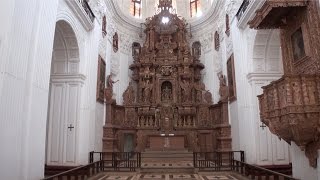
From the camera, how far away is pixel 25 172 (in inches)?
261

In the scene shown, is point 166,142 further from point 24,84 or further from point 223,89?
point 24,84

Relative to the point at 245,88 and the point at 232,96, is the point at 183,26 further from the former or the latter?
the point at 245,88

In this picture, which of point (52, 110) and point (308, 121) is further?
point (52, 110)

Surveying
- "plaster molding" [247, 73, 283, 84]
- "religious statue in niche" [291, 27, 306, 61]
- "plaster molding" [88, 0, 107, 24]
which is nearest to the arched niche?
"plaster molding" [88, 0, 107, 24]

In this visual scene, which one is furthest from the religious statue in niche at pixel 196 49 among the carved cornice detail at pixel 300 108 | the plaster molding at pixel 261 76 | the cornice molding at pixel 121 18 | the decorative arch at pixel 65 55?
the carved cornice detail at pixel 300 108

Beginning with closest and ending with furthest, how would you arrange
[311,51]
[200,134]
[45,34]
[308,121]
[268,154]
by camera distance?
[308,121] < [311,51] < [45,34] < [268,154] < [200,134]

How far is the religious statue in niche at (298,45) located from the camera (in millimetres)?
7137

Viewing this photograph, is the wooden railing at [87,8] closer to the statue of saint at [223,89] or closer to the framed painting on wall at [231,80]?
the framed painting on wall at [231,80]

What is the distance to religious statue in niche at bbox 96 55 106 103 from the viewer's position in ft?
47.6

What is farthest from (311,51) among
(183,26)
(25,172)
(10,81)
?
(183,26)

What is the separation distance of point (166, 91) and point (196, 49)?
399 cm

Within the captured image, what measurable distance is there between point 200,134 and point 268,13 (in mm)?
11258

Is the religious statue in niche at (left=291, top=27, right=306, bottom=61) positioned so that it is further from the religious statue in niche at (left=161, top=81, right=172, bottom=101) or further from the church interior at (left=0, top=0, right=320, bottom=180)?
the religious statue in niche at (left=161, top=81, right=172, bottom=101)

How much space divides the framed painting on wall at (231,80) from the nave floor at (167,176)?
4.11 meters
